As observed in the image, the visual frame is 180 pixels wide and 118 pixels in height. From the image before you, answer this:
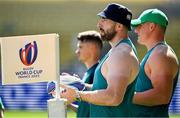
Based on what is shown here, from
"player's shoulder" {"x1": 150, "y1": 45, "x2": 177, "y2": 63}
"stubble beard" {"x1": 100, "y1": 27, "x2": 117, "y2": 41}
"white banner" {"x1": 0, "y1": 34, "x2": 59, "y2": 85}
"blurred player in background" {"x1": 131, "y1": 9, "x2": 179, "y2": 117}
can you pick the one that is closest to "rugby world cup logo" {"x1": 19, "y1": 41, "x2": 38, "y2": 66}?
"white banner" {"x1": 0, "y1": 34, "x2": 59, "y2": 85}

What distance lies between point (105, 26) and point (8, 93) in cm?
791

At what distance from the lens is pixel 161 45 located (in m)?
4.70

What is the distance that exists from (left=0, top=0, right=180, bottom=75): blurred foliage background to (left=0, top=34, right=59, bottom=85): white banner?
12658mm

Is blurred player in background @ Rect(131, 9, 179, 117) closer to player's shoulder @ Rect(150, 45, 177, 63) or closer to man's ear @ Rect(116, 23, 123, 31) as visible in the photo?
player's shoulder @ Rect(150, 45, 177, 63)

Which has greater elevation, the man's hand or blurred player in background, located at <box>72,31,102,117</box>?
blurred player in background, located at <box>72,31,102,117</box>

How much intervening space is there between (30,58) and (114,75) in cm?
54

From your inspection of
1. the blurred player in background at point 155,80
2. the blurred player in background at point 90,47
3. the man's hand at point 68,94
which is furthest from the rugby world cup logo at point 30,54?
the blurred player in background at point 90,47

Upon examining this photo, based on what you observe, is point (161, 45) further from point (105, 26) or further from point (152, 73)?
point (105, 26)

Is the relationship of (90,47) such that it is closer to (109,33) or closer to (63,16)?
(109,33)

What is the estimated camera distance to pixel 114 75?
3971mm

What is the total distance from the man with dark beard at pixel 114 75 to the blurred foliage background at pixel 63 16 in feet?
40.2

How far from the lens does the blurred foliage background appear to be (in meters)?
16.9

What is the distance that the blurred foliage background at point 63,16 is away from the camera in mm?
16922

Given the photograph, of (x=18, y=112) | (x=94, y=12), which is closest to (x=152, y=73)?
(x=18, y=112)
